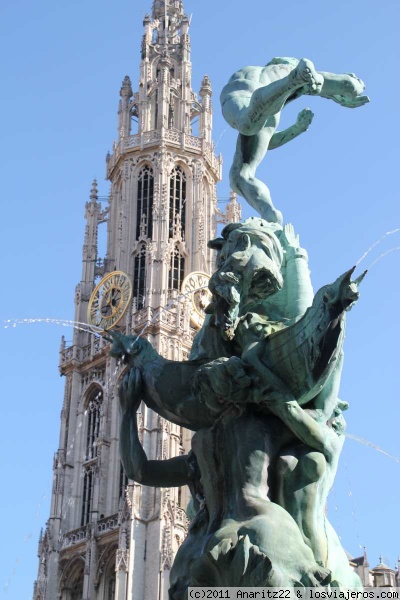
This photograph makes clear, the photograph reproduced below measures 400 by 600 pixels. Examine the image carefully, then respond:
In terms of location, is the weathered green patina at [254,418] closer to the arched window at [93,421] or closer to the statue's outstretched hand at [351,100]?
the statue's outstretched hand at [351,100]

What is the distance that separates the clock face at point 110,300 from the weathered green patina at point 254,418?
5514 cm

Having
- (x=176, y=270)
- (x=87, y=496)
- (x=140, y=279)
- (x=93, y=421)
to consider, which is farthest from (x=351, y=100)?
(x=140, y=279)

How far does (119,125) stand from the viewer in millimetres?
68500

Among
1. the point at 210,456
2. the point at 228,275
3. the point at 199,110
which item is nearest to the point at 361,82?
the point at 228,275

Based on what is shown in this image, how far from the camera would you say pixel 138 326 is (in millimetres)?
59469

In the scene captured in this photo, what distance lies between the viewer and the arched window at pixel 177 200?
209 ft

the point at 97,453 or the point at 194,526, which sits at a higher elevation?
the point at 97,453

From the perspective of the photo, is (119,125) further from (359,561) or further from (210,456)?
(210,456)

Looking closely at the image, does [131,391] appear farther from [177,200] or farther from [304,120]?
[177,200]

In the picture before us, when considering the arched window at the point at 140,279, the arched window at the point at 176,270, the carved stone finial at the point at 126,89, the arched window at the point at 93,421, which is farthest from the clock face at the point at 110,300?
the carved stone finial at the point at 126,89

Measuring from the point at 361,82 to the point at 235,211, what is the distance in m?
58.8

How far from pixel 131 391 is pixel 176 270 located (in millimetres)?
56343

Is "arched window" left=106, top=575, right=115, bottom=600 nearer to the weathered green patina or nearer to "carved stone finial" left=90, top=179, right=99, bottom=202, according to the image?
"carved stone finial" left=90, top=179, right=99, bottom=202

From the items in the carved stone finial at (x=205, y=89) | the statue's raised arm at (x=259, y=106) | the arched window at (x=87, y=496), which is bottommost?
the statue's raised arm at (x=259, y=106)
